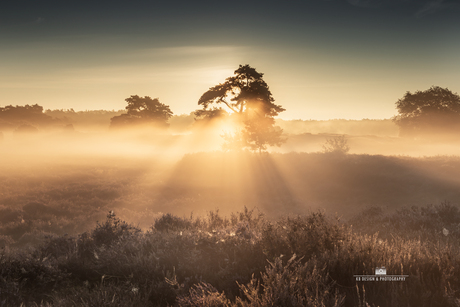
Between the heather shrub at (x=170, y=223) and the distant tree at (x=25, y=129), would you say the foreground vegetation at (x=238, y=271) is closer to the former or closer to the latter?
the heather shrub at (x=170, y=223)

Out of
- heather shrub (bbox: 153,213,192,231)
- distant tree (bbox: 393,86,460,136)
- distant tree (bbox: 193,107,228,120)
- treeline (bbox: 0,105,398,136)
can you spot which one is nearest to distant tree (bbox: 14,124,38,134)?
treeline (bbox: 0,105,398,136)

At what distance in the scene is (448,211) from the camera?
32.2 ft

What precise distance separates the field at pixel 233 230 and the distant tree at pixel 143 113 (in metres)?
26.0

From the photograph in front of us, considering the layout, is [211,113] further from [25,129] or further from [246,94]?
[25,129]

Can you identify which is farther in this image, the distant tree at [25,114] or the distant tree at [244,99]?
the distant tree at [25,114]

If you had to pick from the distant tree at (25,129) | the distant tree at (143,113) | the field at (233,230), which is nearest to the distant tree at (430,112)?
Answer: the field at (233,230)

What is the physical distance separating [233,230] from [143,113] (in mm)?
58251

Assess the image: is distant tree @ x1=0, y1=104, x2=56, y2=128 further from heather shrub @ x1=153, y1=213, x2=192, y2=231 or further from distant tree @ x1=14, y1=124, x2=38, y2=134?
heather shrub @ x1=153, y1=213, x2=192, y2=231

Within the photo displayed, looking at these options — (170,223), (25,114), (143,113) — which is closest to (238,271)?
(170,223)

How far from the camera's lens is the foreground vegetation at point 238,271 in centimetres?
373

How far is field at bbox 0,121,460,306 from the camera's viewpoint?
4105 mm

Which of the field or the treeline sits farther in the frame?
the treeline

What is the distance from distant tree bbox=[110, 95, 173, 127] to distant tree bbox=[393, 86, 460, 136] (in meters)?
48.7

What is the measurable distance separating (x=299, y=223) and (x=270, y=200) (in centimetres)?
1251
